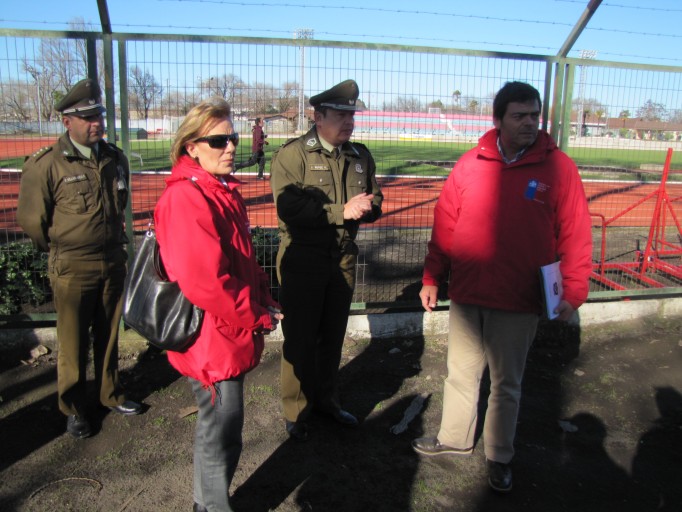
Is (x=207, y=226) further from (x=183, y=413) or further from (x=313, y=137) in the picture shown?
(x=183, y=413)

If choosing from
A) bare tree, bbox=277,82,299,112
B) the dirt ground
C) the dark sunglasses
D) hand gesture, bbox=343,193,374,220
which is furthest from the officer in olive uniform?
bare tree, bbox=277,82,299,112

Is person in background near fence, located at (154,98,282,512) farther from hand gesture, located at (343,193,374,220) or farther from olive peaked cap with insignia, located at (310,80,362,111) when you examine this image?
olive peaked cap with insignia, located at (310,80,362,111)

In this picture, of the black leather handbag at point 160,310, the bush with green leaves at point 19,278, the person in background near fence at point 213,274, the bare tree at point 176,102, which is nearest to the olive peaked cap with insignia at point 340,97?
the person in background near fence at point 213,274

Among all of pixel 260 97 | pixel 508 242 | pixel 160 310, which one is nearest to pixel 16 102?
pixel 260 97

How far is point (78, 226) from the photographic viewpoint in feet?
12.1

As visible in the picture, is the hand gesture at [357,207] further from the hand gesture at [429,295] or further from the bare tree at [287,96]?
the bare tree at [287,96]

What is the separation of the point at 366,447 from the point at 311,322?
899mm

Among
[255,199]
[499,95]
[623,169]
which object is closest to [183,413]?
[499,95]

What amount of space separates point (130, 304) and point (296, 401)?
163cm

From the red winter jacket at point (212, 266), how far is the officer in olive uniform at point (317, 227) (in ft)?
2.86

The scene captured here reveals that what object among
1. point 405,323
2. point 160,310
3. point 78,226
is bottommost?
point 405,323

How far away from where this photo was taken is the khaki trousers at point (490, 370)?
325 centimetres

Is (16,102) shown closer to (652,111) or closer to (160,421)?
(160,421)

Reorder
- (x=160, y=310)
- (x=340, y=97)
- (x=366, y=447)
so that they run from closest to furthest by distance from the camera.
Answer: (x=160, y=310) < (x=340, y=97) < (x=366, y=447)
